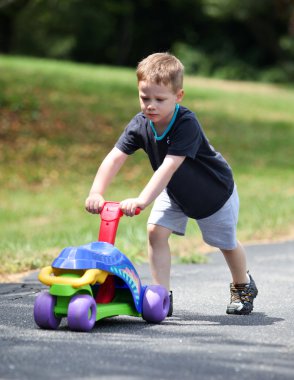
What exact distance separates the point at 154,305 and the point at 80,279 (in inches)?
23.0

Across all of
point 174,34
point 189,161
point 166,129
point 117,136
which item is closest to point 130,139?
point 166,129

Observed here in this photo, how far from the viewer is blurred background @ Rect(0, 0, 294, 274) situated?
35.1 feet

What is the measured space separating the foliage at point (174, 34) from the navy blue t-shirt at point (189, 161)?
1163 inches

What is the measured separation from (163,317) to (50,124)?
14278 millimetres

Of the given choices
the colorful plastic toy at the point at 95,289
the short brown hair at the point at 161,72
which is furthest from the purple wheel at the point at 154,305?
the short brown hair at the point at 161,72

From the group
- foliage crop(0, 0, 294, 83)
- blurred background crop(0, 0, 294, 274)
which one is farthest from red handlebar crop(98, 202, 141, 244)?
foliage crop(0, 0, 294, 83)

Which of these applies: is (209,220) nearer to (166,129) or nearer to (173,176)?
(173,176)

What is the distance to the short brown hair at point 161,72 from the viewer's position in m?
5.14

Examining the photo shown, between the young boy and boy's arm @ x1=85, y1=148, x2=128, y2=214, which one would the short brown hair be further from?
boy's arm @ x1=85, y1=148, x2=128, y2=214

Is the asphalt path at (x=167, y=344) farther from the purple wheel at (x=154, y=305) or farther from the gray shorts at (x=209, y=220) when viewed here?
the gray shorts at (x=209, y=220)

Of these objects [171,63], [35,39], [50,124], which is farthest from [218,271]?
[35,39]

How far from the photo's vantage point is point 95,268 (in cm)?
486

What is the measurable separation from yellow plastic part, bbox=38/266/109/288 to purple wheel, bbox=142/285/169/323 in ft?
1.22

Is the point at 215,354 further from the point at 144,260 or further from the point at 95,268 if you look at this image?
the point at 144,260
